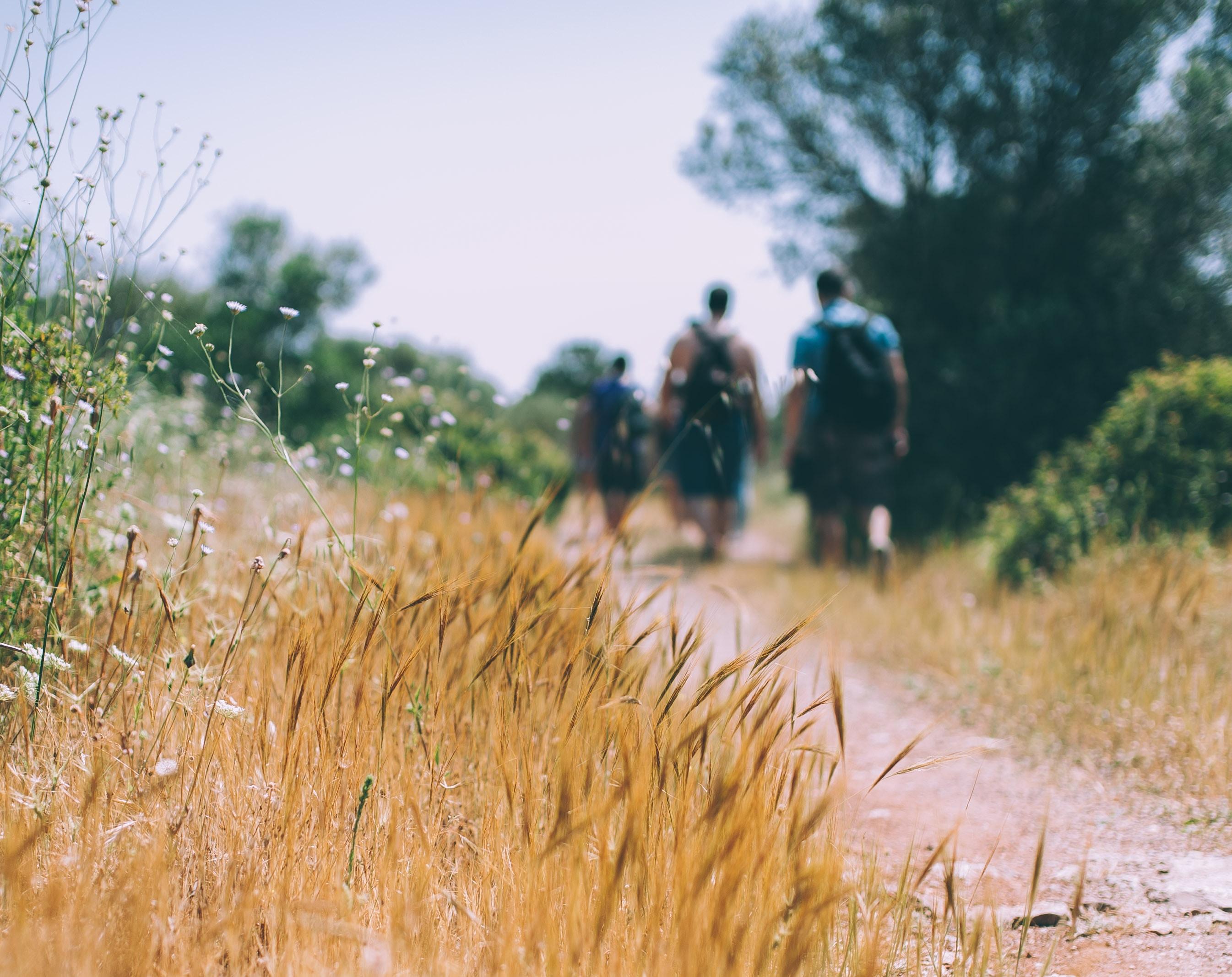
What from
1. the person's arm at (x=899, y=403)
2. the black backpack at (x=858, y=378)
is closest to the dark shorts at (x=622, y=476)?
the black backpack at (x=858, y=378)

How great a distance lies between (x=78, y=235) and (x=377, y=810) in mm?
1698

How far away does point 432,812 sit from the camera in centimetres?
199

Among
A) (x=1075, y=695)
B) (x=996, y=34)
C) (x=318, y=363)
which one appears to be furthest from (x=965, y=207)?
(x=318, y=363)

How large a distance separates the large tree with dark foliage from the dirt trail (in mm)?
5382

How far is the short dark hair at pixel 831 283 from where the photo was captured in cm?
621

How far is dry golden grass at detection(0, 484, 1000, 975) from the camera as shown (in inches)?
60.7

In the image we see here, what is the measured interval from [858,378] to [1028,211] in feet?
16.3

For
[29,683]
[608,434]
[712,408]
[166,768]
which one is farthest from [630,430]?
[166,768]

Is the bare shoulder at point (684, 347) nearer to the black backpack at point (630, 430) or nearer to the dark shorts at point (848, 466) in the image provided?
the black backpack at point (630, 430)

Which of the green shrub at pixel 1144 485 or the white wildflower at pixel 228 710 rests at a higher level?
the green shrub at pixel 1144 485

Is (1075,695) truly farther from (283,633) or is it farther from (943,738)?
(283,633)

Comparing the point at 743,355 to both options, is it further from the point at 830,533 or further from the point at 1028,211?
the point at 1028,211

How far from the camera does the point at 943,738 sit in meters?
3.53

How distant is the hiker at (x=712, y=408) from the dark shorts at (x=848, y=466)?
0.54 meters
